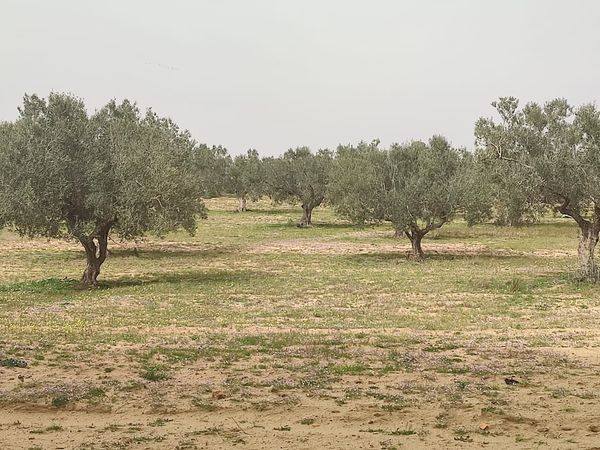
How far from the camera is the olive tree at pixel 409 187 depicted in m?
45.0

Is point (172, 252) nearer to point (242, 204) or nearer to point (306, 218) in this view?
point (306, 218)

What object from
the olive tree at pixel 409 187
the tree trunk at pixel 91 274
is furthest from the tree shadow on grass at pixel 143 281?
the olive tree at pixel 409 187

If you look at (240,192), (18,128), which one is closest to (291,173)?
(240,192)

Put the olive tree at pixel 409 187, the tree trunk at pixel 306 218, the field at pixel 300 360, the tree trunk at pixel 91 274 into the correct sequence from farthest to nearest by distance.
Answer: the tree trunk at pixel 306 218, the olive tree at pixel 409 187, the tree trunk at pixel 91 274, the field at pixel 300 360

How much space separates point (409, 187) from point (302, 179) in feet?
122

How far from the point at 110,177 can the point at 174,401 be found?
22.5m

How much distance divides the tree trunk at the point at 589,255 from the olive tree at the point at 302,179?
158 ft

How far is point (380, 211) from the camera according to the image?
1832 inches

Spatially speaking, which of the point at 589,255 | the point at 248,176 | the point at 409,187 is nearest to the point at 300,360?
the point at 589,255

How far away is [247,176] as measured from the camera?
9631 cm

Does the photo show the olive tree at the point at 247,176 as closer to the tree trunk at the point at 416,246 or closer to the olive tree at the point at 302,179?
the olive tree at the point at 302,179

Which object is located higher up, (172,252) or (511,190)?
(511,190)

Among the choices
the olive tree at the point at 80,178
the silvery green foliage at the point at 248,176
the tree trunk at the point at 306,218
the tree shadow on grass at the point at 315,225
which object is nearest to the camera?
the olive tree at the point at 80,178

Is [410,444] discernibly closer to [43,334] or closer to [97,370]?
[97,370]
